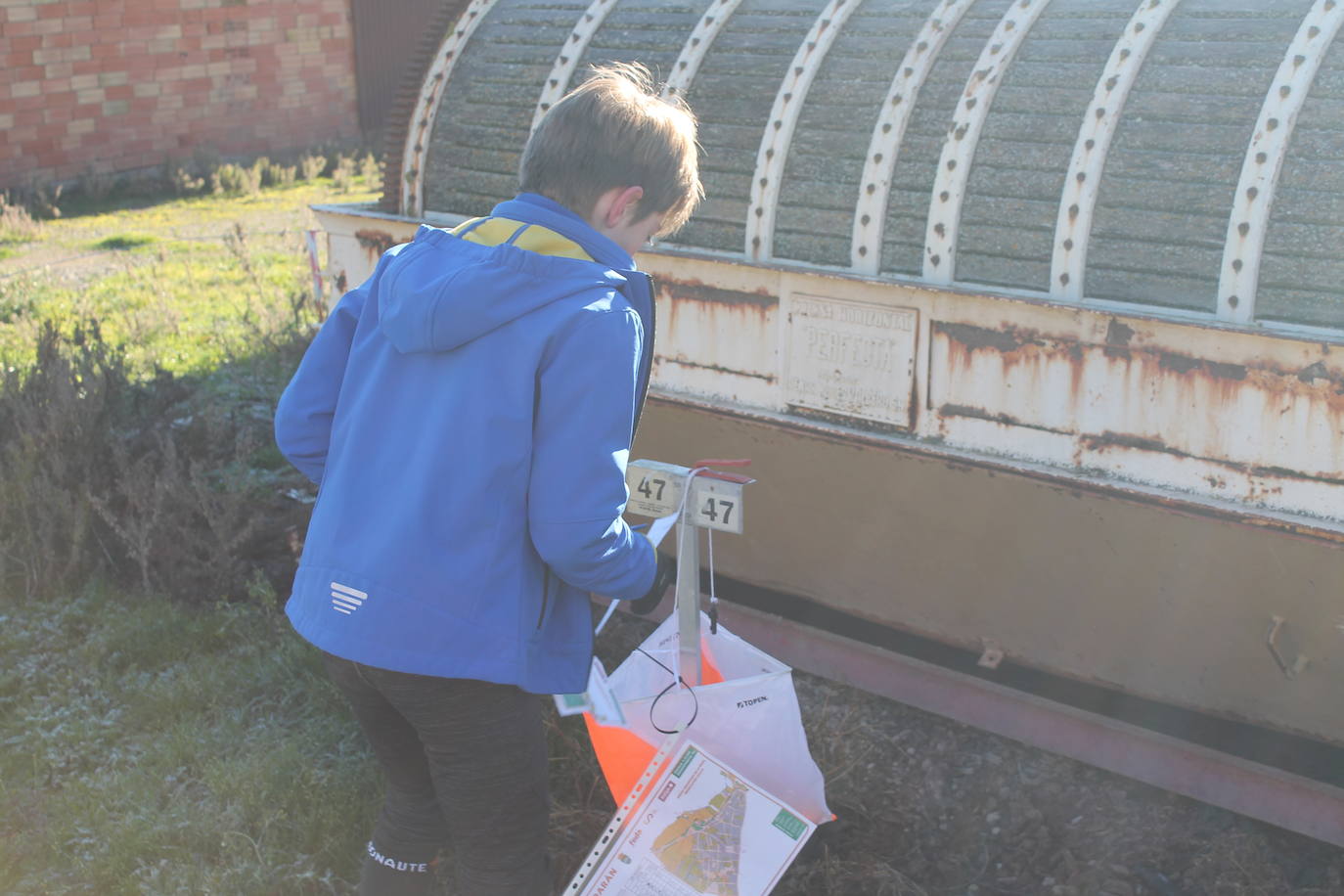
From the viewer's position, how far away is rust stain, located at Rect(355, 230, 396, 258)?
15.3 feet

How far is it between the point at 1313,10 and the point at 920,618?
2.05m

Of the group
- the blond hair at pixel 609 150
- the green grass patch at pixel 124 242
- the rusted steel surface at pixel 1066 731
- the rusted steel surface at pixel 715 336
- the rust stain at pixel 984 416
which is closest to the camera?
the blond hair at pixel 609 150

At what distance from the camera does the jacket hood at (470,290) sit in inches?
73.7

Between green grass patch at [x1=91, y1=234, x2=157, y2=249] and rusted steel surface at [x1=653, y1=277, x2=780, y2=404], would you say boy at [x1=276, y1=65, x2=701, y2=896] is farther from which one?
green grass patch at [x1=91, y1=234, x2=157, y2=249]

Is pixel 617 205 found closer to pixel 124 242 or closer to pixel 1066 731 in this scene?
pixel 1066 731

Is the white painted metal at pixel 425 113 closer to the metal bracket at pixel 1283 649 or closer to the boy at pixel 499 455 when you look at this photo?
the boy at pixel 499 455

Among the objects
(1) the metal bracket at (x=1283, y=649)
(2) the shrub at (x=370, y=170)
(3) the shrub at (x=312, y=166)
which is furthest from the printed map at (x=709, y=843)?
(3) the shrub at (x=312, y=166)

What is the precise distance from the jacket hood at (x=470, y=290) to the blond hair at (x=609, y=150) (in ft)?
0.50

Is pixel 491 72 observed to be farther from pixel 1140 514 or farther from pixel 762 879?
pixel 762 879

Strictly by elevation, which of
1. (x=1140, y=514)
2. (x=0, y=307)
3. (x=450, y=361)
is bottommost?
(x=0, y=307)

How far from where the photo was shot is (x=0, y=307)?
27.6 ft

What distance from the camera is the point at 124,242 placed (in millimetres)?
11242

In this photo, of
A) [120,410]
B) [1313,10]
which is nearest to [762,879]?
[1313,10]

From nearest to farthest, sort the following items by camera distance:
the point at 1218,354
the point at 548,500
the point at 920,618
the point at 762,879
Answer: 1. the point at 548,500
2. the point at 762,879
3. the point at 1218,354
4. the point at 920,618
